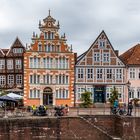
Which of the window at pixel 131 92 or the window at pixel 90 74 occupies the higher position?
the window at pixel 90 74

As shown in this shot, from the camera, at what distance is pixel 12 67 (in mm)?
71000

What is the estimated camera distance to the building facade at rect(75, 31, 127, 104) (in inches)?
2493

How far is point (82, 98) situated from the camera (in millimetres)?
61656

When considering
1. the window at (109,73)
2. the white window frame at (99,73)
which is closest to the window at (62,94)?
the white window frame at (99,73)

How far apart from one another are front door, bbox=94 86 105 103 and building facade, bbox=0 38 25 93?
12436 mm

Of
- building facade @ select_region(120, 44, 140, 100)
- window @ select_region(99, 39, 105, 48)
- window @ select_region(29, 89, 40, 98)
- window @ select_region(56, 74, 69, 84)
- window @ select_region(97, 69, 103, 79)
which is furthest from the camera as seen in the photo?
building facade @ select_region(120, 44, 140, 100)

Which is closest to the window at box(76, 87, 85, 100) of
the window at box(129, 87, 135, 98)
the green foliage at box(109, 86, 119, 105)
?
the green foliage at box(109, 86, 119, 105)

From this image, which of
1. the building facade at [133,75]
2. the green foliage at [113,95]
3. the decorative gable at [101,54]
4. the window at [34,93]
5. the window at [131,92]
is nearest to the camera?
the green foliage at [113,95]

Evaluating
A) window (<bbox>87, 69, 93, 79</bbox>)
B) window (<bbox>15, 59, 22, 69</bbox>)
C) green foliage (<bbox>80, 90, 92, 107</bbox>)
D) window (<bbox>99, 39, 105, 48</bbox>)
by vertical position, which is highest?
window (<bbox>99, 39, 105, 48</bbox>)

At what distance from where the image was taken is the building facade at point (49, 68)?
205ft

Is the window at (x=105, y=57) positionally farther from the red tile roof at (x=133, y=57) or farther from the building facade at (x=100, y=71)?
the red tile roof at (x=133, y=57)

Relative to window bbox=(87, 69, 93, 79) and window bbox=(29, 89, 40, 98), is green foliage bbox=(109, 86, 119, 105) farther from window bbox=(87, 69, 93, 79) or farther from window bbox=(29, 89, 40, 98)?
window bbox=(29, 89, 40, 98)

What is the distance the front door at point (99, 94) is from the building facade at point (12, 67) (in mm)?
12436

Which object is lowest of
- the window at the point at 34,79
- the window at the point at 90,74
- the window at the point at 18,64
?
the window at the point at 34,79
